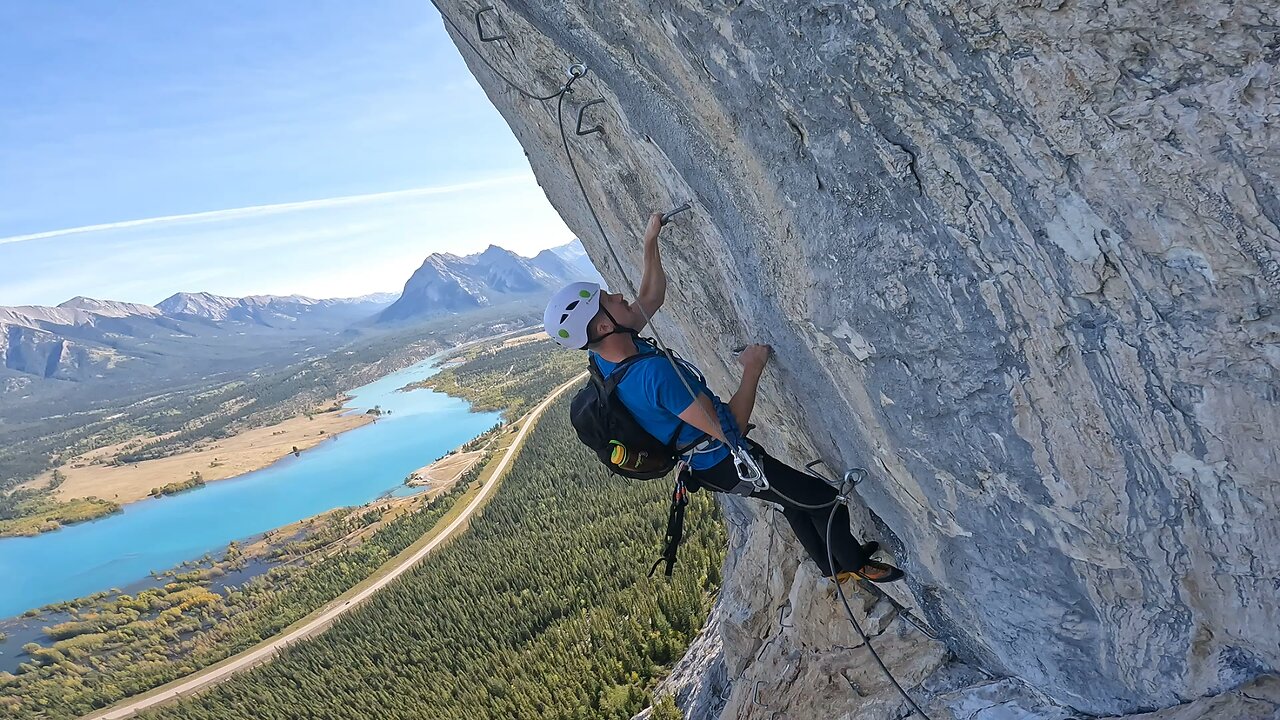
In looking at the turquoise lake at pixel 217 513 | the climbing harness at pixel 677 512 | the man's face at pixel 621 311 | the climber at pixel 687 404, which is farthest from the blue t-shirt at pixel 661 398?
the turquoise lake at pixel 217 513

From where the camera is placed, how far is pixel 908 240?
2.94 m

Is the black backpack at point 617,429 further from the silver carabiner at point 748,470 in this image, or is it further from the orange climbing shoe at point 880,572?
the orange climbing shoe at point 880,572

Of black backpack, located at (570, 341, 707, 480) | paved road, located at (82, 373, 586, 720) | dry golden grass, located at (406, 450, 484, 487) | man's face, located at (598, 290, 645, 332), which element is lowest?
paved road, located at (82, 373, 586, 720)

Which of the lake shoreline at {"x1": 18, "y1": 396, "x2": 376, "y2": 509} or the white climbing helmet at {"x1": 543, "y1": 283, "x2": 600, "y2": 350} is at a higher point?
the lake shoreline at {"x1": 18, "y1": 396, "x2": 376, "y2": 509}

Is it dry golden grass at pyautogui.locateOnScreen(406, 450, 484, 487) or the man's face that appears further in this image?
dry golden grass at pyautogui.locateOnScreen(406, 450, 484, 487)

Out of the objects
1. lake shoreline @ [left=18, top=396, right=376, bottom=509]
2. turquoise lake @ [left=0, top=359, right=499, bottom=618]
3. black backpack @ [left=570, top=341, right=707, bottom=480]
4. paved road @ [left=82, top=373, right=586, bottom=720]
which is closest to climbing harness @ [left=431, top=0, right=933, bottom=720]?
black backpack @ [left=570, top=341, right=707, bottom=480]

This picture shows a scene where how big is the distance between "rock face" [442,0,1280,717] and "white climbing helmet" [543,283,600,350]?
1096 mm

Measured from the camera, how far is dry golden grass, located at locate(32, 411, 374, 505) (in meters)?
79.0

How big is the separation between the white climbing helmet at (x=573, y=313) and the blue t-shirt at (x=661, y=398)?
371mm

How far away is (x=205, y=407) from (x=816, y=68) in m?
170

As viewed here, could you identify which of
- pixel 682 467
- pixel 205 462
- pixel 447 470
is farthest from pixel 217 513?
pixel 682 467

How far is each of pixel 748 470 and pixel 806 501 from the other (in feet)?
1.95

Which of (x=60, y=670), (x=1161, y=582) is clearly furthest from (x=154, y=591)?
(x=1161, y=582)

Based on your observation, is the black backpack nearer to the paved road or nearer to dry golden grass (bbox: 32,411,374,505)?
the paved road
